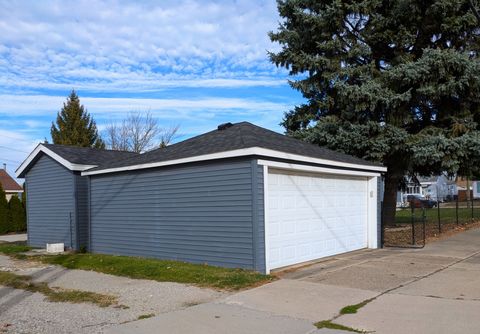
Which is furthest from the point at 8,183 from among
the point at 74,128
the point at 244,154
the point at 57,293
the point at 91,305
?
the point at 91,305

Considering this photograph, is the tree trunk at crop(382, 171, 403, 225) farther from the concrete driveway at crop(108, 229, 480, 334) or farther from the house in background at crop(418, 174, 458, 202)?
the house in background at crop(418, 174, 458, 202)

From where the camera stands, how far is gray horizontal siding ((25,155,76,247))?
1659 cm

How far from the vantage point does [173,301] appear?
8.20 m

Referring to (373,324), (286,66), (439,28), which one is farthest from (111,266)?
(439,28)

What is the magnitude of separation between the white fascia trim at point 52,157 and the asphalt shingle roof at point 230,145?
5.11 feet

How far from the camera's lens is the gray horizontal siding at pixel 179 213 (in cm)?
1072

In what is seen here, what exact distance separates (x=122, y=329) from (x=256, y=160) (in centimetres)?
481

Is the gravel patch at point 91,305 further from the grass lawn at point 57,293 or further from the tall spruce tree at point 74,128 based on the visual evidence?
the tall spruce tree at point 74,128

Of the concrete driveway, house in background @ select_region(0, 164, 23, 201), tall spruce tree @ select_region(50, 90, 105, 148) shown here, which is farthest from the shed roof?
house in background @ select_region(0, 164, 23, 201)

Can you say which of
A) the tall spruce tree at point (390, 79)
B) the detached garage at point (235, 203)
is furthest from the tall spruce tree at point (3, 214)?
the tall spruce tree at point (390, 79)

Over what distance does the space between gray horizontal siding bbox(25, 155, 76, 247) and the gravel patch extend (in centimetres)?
575

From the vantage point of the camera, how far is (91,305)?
8109 millimetres

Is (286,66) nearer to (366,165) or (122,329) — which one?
(366,165)

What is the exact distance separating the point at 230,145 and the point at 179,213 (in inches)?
89.8
